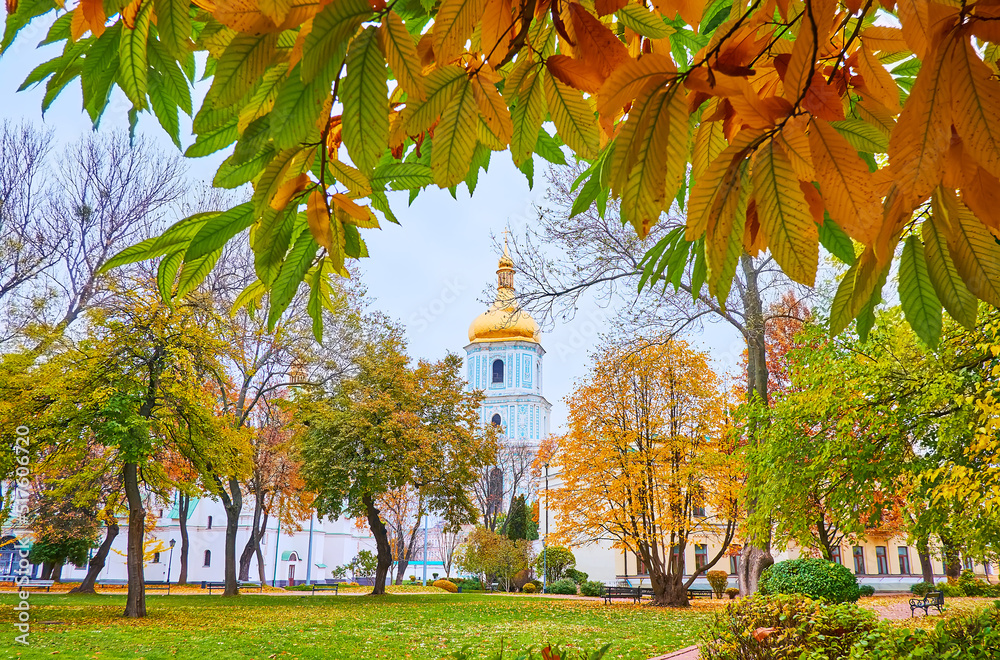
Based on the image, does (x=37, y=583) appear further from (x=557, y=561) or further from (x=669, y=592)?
(x=669, y=592)

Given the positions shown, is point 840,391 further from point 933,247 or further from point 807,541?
point 933,247

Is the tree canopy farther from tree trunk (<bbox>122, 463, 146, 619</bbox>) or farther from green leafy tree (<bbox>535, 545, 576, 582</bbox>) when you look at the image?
green leafy tree (<bbox>535, 545, 576, 582</bbox>)

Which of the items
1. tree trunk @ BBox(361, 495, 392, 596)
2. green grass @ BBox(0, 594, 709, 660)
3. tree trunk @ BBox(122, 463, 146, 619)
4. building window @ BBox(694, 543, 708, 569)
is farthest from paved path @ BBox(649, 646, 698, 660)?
building window @ BBox(694, 543, 708, 569)

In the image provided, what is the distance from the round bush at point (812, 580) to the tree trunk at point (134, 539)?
13.5 m

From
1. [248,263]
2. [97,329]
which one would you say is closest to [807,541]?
[97,329]

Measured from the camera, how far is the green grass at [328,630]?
10.1 meters

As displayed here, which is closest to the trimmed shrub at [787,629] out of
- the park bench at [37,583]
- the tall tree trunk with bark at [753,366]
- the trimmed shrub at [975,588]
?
the tall tree trunk with bark at [753,366]

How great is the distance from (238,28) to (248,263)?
19.8 meters

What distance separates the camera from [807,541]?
9.79 m

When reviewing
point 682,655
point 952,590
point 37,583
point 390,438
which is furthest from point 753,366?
point 37,583

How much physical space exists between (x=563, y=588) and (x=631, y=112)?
31.9m

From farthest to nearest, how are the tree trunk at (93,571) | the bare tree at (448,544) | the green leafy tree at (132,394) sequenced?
the bare tree at (448,544) < the tree trunk at (93,571) < the green leafy tree at (132,394)

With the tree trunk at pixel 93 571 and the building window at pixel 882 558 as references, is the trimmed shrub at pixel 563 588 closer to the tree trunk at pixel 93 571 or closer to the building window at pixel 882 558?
the tree trunk at pixel 93 571

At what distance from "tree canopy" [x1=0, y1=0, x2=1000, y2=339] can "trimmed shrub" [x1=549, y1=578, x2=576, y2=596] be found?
1232 inches
